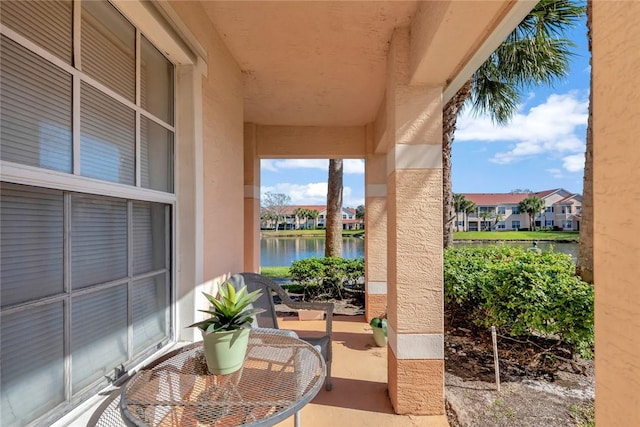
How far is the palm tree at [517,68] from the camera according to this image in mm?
4152

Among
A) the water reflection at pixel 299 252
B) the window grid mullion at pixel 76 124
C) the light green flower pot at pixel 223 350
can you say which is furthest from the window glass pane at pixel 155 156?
the water reflection at pixel 299 252

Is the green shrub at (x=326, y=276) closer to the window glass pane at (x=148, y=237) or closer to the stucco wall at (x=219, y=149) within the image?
the stucco wall at (x=219, y=149)

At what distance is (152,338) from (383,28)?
2.71 metres

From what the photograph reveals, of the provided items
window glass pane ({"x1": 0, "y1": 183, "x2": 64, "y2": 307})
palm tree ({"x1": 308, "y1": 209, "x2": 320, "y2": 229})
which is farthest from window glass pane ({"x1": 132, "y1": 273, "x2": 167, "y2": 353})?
palm tree ({"x1": 308, "y1": 209, "x2": 320, "y2": 229})

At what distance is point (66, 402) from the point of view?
1098 mm

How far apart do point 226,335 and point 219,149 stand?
158cm

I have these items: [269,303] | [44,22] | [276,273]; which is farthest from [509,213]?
[44,22]

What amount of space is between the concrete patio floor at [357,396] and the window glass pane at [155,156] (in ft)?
6.22

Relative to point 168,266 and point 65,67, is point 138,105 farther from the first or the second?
point 168,266

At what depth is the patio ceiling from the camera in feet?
5.41

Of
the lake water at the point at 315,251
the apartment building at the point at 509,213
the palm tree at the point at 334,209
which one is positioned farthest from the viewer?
the apartment building at the point at 509,213

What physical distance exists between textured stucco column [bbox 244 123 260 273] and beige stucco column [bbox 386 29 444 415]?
2644 mm

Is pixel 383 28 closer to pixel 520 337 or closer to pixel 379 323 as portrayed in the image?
pixel 379 323

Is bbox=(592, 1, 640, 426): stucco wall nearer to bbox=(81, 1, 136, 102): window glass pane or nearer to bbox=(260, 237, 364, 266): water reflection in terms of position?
bbox=(81, 1, 136, 102): window glass pane
